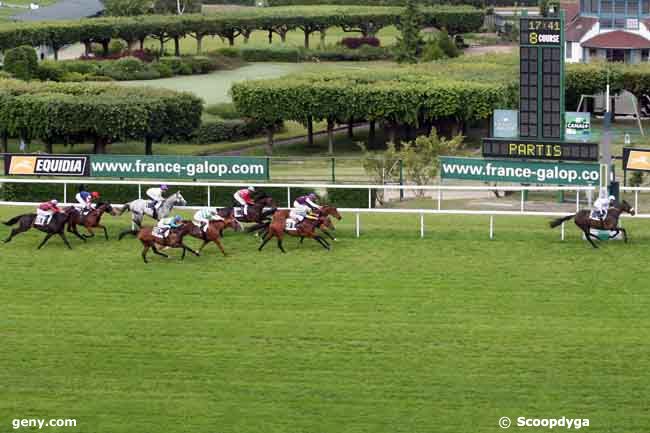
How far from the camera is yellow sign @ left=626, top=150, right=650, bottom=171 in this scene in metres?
30.9

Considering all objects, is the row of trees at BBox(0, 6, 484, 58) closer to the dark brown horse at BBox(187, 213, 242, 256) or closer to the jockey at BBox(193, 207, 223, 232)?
the dark brown horse at BBox(187, 213, 242, 256)

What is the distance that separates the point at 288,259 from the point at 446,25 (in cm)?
5973

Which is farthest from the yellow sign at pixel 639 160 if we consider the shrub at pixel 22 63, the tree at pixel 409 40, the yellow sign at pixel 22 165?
the tree at pixel 409 40

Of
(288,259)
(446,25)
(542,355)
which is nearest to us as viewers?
(542,355)

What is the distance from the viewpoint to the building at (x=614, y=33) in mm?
62656

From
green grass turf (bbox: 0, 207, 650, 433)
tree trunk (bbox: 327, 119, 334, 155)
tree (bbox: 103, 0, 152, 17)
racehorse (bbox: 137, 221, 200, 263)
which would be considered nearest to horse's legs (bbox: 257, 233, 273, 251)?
green grass turf (bbox: 0, 207, 650, 433)

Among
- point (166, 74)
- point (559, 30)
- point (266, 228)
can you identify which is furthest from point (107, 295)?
point (166, 74)

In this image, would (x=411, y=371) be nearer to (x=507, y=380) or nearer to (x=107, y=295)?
(x=507, y=380)

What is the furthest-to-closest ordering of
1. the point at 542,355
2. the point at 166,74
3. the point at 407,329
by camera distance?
the point at 166,74
the point at 407,329
the point at 542,355

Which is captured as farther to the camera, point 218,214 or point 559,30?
point 559,30

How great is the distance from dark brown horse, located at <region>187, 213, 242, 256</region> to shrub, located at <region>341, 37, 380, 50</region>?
53.5m

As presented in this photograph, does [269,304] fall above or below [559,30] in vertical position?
below

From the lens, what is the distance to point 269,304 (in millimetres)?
21156

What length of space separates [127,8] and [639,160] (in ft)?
198
